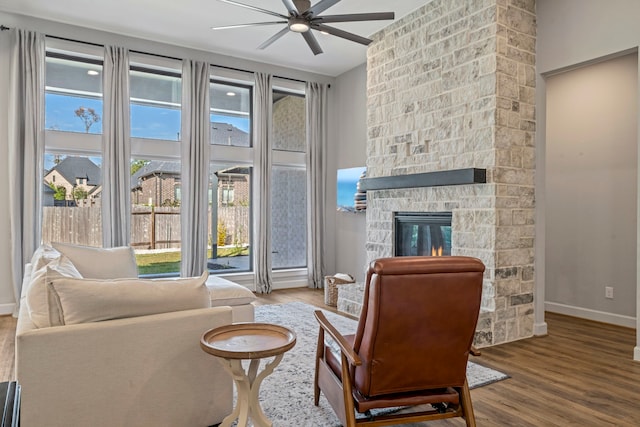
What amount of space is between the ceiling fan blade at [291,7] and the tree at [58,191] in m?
3.59

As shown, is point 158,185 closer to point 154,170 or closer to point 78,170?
point 154,170

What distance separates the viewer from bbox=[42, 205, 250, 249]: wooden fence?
521cm

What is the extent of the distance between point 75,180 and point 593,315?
6.29 metres

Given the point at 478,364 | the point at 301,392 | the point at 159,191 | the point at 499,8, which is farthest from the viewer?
the point at 159,191

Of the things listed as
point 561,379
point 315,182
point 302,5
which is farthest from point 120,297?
point 315,182

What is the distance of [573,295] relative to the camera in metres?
5.11

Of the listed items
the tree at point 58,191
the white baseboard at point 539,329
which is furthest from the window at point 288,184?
the white baseboard at point 539,329

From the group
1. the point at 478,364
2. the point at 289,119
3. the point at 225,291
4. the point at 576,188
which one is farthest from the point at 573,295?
the point at 289,119

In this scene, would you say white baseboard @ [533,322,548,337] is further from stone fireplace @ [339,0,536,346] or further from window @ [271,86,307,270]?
window @ [271,86,307,270]

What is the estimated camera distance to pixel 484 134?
406 centimetres

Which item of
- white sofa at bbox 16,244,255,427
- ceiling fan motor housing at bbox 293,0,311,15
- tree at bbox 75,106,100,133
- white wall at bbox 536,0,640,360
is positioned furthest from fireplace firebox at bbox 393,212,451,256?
tree at bbox 75,106,100,133

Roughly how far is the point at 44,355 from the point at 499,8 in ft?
14.2

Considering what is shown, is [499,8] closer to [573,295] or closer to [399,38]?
[399,38]

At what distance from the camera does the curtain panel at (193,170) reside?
19.2 ft
